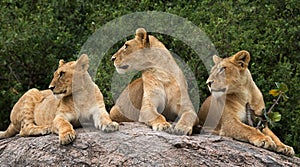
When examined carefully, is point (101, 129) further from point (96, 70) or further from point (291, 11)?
point (291, 11)

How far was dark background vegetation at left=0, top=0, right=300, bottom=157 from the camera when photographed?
31.0ft

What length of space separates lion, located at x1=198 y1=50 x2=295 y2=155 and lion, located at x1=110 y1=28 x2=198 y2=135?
27cm

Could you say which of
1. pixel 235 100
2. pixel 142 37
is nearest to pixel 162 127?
pixel 235 100

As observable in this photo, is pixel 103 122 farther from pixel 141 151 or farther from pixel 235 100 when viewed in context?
pixel 235 100

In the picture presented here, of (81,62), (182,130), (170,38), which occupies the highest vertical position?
(170,38)

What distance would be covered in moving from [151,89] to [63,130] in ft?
3.68

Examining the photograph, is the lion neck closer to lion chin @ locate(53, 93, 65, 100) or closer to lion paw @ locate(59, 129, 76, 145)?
lion chin @ locate(53, 93, 65, 100)

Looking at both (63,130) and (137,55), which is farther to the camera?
(137,55)

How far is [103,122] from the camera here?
6.28 m

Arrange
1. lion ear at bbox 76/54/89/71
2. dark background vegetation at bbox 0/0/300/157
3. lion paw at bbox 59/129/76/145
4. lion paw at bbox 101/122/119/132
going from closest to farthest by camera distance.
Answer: lion paw at bbox 59/129/76/145, lion paw at bbox 101/122/119/132, lion ear at bbox 76/54/89/71, dark background vegetation at bbox 0/0/300/157

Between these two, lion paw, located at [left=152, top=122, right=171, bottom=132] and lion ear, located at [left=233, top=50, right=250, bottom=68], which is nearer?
lion paw, located at [left=152, top=122, right=171, bottom=132]

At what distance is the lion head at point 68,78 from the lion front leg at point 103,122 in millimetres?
333

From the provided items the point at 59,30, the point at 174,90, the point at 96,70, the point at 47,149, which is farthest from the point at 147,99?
the point at 59,30

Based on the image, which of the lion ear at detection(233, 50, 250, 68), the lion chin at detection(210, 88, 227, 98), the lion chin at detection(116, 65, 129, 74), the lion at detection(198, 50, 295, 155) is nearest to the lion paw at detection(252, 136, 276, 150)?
the lion at detection(198, 50, 295, 155)
